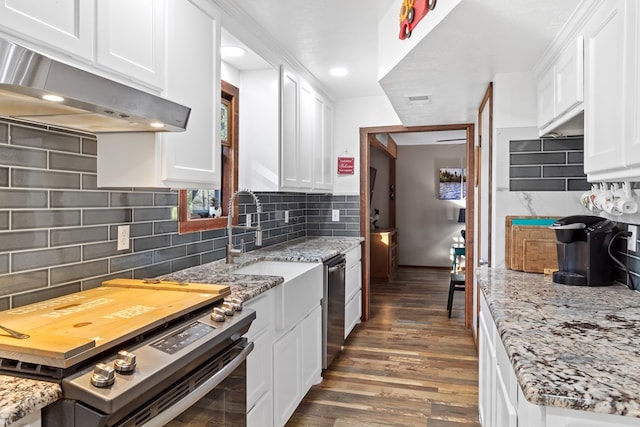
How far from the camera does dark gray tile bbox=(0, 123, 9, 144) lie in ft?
4.70

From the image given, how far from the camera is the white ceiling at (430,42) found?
174cm

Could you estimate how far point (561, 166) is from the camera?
→ 96.3 inches

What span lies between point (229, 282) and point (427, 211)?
633cm

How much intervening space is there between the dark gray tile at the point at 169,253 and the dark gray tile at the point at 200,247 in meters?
0.05

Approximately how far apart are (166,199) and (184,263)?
385 mm

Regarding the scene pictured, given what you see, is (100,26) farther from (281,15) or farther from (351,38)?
(351,38)

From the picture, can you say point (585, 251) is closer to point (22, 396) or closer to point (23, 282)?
point (22, 396)

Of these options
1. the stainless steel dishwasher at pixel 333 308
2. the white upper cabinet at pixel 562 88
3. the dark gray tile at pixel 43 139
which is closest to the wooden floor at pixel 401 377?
the stainless steel dishwasher at pixel 333 308

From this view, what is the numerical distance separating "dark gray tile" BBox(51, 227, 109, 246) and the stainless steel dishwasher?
1.58 meters

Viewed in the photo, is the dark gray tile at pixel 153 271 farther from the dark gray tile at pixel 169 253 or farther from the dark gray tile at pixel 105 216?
the dark gray tile at pixel 105 216

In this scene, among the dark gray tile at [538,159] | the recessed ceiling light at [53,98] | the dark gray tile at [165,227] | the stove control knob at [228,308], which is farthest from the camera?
the dark gray tile at [538,159]

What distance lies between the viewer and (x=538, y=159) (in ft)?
8.23

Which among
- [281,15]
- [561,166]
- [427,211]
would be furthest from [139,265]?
[427,211]

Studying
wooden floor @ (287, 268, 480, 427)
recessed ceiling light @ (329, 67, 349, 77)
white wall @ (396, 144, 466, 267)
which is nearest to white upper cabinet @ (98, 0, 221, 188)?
recessed ceiling light @ (329, 67, 349, 77)
